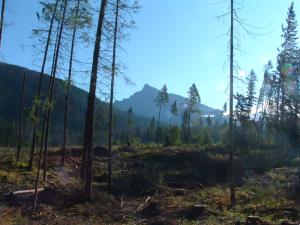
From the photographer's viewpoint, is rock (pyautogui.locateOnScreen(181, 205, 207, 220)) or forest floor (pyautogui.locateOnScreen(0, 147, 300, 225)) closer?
forest floor (pyautogui.locateOnScreen(0, 147, 300, 225))


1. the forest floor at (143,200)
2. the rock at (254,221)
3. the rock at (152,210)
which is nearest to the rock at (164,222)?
the forest floor at (143,200)

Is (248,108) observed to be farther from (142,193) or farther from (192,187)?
(142,193)

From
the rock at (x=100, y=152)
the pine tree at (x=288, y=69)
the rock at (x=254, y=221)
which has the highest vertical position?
the pine tree at (x=288, y=69)

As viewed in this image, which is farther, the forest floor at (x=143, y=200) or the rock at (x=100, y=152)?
A: the rock at (x=100, y=152)

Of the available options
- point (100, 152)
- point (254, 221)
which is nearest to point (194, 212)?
point (254, 221)

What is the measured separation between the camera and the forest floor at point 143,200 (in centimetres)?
1959

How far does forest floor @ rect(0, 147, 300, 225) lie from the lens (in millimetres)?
19594

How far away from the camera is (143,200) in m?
27.5

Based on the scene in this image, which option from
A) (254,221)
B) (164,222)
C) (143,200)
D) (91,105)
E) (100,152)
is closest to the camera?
(254,221)

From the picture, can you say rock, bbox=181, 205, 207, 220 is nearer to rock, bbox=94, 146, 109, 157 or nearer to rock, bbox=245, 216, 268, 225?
rock, bbox=245, 216, 268, 225

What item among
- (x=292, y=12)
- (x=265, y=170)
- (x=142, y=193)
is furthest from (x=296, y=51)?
(x=142, y=193)

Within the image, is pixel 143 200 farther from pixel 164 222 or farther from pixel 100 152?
pixel 100 152

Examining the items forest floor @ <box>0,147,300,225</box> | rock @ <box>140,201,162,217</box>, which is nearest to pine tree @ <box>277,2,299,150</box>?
forest floor @ <box>0,147,300,225</box>

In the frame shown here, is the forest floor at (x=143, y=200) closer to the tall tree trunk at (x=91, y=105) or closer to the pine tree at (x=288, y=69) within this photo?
the tall tree trunk at (x=91, y=105)
